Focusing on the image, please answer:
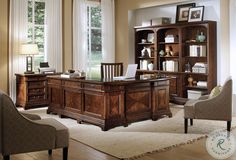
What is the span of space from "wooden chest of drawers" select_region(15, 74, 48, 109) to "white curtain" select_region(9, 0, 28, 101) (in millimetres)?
220

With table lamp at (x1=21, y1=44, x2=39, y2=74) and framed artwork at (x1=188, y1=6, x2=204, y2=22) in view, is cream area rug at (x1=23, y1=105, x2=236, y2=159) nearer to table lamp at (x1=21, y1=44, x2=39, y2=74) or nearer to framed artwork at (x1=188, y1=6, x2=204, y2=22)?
table lamp at (x1=21, y1=44, x2=39, y2=74)

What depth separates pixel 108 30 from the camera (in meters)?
9.52

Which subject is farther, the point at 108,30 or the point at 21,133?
the point at 108,30

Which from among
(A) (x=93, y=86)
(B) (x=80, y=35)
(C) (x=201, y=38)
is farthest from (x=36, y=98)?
(C) (x=201, y=38)

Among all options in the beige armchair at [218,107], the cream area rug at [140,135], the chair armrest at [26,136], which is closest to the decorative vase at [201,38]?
the cream area rug at [140,135]

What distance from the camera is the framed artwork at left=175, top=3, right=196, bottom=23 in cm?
782

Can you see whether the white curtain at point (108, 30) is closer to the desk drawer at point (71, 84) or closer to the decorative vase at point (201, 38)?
the decorative vase at point (201, 38)

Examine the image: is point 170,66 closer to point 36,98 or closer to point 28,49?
point 36,98

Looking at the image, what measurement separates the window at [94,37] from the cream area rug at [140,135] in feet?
11.1

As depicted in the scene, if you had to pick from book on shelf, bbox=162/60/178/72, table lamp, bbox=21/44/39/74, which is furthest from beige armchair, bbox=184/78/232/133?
table lamp, bbox=21/44/39/74

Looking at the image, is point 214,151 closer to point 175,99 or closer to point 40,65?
point 175,99

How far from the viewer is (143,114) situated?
5.84m

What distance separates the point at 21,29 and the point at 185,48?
4037 millimetres

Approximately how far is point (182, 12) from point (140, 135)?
13.5ft
